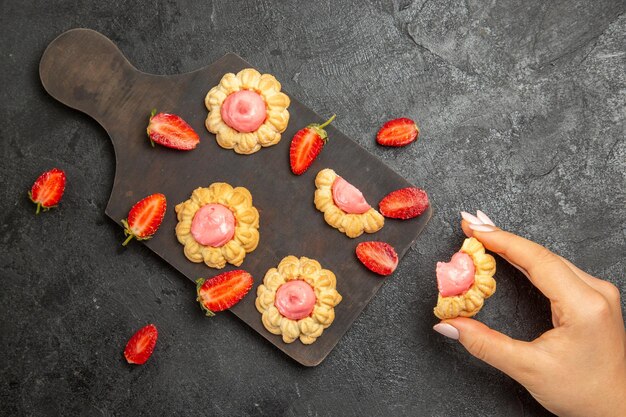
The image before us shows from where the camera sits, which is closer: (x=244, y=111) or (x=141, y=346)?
(x=244, y=111)

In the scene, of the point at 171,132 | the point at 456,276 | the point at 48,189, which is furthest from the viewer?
the point at 48,189

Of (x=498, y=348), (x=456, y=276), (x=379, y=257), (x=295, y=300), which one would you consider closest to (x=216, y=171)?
(x=295, y=300)

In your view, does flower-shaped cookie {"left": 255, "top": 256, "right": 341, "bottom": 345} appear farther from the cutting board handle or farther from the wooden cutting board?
the cutting board handle

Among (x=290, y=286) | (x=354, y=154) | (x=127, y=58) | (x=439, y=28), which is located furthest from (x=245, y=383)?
(x=439, y=28)

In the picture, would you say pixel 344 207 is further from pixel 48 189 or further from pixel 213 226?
pixel 48 189

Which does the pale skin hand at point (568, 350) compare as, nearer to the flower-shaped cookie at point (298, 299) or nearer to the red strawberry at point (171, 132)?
the flower-shaped cookie at point (298, 299)

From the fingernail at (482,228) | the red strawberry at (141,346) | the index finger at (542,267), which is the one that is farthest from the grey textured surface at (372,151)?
the index finger at (542,267)

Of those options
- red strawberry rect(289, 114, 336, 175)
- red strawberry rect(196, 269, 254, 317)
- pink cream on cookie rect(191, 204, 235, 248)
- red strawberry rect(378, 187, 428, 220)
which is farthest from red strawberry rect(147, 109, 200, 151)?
red strawberry rect(378, 187, 428, 220)
